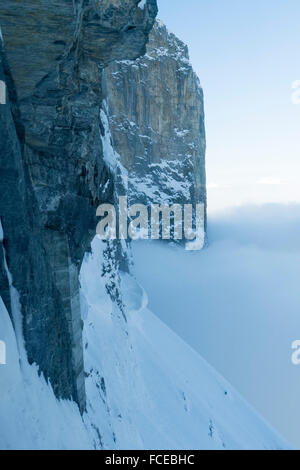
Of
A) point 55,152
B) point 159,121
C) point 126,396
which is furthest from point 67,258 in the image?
point 159,121

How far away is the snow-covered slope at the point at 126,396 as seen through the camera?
5.09m

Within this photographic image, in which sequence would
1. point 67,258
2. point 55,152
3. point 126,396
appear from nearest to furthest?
point 55,152, point 67,258, point 126,396

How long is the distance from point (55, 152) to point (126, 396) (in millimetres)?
9997

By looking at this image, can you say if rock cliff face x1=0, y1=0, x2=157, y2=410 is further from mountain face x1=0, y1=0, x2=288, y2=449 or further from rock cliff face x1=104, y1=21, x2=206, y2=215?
rock cliff face x1=104, y1=21, x2=206, y2=215

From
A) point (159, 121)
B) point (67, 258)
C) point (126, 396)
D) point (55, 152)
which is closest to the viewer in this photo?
point (55, 152)

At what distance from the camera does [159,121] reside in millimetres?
59406

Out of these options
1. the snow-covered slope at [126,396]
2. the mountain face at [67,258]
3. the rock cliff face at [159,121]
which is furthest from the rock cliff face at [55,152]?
the rock cliff face at [159,121]

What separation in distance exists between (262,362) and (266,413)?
949 centimetres

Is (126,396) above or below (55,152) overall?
below

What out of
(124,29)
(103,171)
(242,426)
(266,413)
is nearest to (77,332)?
(103,171)

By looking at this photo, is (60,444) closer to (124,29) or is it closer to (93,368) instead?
(93,368)

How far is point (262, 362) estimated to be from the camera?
38812 mm

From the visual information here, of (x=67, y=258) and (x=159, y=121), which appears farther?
(x=159, y=121)

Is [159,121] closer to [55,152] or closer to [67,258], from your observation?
[55,152]
